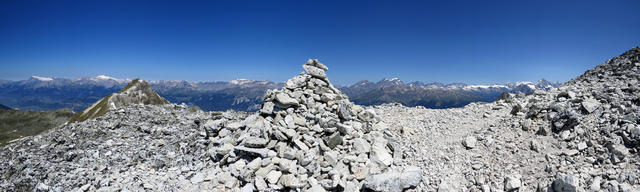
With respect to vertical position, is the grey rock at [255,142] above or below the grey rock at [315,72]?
below

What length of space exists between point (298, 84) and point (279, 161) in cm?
734

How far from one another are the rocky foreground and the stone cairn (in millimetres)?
68

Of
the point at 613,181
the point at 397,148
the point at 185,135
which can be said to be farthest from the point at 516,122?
the point at 185,135

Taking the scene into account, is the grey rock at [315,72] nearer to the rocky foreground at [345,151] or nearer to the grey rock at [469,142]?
the rocky foreground at [345,151]

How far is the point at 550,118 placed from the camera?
1503 centimetres

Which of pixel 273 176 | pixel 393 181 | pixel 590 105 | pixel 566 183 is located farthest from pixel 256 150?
pixel 590 105

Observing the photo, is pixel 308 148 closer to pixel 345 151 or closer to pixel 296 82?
pixel 345 151

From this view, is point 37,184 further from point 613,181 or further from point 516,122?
point 516,122

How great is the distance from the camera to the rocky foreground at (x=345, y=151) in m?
11.6

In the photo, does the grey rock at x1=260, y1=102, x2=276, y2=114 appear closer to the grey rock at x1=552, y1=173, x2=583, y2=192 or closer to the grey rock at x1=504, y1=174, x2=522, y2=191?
the grey rock at x1=504, y1=174, x2=522, y2=191

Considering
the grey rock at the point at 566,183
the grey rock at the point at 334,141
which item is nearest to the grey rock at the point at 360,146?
the grey rock at the point at 334,141

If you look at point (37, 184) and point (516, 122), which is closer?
point (37, 184)

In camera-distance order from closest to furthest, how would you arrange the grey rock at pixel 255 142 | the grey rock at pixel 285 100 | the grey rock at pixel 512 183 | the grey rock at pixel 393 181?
1. the grey rock at pixel 512 183
2. the grey rock at pixel 393 181
3. the grey rock at pixel 255 142
4. the grey rock at pixel 285 100

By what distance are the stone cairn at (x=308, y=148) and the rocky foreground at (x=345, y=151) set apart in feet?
0.22
